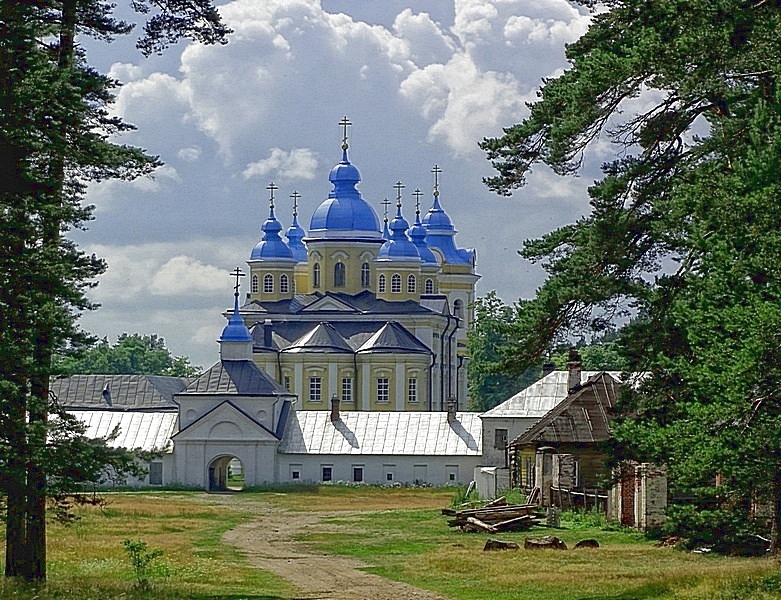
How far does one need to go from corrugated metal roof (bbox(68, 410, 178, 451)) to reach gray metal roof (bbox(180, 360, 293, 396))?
2255mm

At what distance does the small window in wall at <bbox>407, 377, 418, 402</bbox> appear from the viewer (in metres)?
85.8

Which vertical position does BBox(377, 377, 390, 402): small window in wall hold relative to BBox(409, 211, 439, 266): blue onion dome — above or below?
below

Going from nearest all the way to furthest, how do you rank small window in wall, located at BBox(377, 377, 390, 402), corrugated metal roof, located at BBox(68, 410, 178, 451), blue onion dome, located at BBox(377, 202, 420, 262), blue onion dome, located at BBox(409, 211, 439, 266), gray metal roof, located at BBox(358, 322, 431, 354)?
corrugated metal roof, located at BBox(68, 410, 178, 451) → small window in wall, located at BBox(377, 377, 390, 402) → gray metal roof, located at BBox(358, 322, 431, 354) → blue onion dome, located at BBox(377, 202, 420, 262) → blue onion dome, located at BBox(409, 211, 439, 266)

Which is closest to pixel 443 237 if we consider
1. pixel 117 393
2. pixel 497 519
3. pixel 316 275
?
pixel 316 275

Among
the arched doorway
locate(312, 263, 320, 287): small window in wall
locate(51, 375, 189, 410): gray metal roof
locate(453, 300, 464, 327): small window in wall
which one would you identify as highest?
locate(312, 263, 320, 287): small window in wall

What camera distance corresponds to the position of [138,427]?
2739 inches

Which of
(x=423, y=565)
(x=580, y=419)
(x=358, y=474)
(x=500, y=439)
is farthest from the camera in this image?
(x=358, y=474)

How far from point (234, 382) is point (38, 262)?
5103 cm

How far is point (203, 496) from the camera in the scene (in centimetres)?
5900

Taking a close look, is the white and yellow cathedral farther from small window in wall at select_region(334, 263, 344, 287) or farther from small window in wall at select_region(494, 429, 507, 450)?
small window in wall at select_region(494, 429, 507, 450)

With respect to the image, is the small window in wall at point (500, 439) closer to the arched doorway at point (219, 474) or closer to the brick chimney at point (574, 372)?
the brick chimney at point (574, 372)

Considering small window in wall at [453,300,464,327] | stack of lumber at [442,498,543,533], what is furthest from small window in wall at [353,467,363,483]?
small window in wall at [453,300,464,327]

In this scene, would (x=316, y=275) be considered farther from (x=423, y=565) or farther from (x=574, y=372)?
(x=423, y=565)

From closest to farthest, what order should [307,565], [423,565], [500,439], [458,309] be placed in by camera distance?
1. [423,565]
2. [307,565]
3. [500,439]
4. [458,309]
